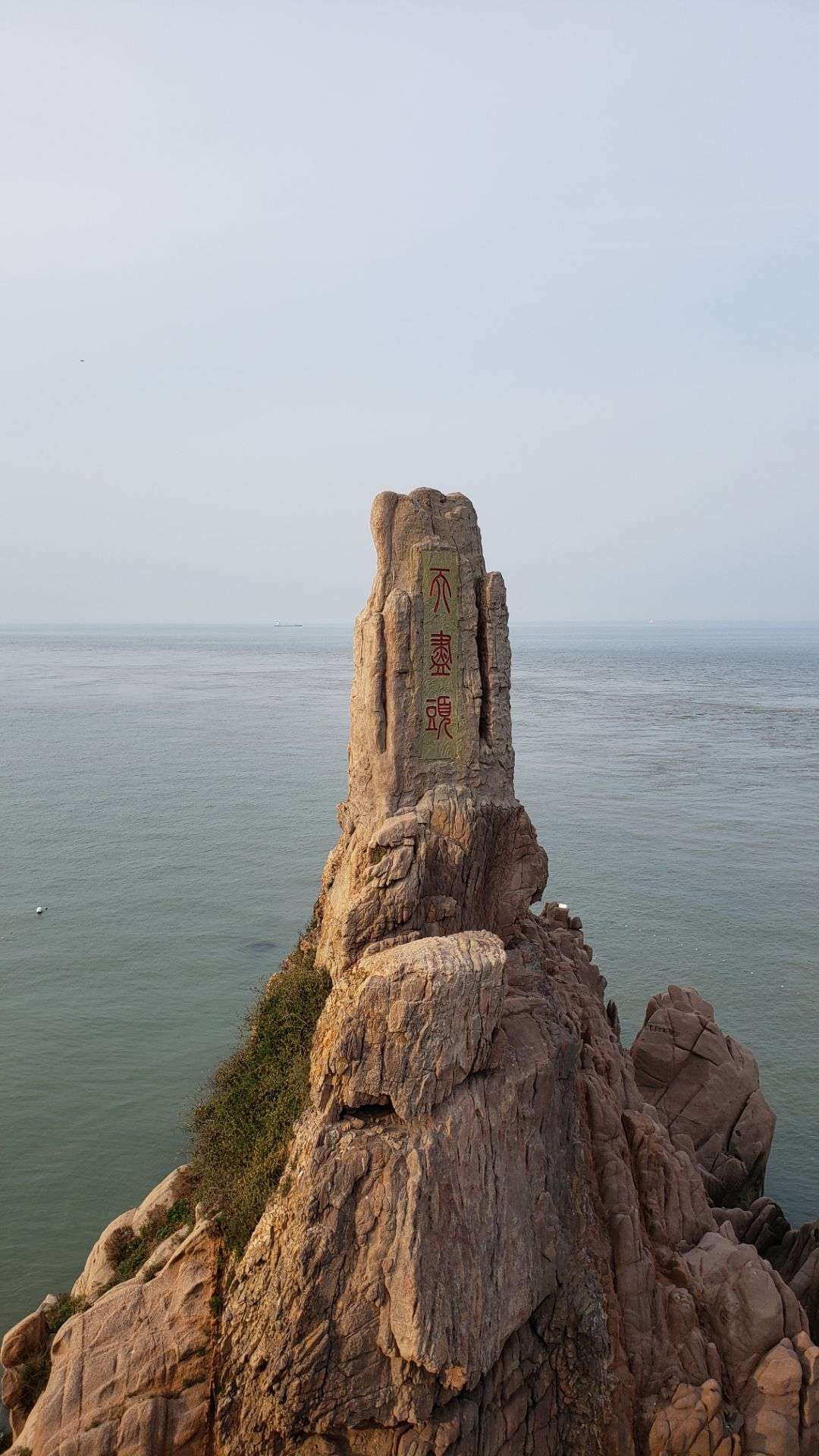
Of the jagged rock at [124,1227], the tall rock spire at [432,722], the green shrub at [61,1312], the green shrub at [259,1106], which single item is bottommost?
the green shrub at [61,1312]

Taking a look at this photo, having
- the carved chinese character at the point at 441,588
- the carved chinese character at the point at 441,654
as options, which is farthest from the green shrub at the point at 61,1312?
the carved chinese character at the point at 441,588

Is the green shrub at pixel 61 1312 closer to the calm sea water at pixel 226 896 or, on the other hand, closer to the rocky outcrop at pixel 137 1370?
the rocky outcrop at pixel 137 1370

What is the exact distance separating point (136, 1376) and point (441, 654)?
9.96 meters

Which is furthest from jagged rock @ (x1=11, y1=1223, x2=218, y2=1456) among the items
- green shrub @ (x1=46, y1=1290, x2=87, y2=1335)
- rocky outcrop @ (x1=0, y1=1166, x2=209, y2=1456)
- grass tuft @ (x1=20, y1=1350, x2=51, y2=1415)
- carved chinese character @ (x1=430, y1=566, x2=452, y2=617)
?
carved chinese character @ (x1=430, y1=566, x2=452, y2=617)

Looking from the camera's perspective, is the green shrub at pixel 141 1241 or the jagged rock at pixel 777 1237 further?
the jagged rock at pixel 777 1237

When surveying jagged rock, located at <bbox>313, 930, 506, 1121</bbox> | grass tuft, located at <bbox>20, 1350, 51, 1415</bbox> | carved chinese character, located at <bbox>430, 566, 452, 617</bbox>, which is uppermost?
carved chinese character, located at <bbox>430, 566, 452, 617</bbox>

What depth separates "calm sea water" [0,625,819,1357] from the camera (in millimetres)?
21266

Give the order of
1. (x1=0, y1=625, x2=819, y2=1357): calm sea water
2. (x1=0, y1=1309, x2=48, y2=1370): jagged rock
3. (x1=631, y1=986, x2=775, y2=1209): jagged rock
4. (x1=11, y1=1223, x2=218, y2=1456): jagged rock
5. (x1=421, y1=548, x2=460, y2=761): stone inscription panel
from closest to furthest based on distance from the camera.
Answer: (x1=11, y1=1223, x2=218, y2=1456): jagged rock → (x1=0, y1=1309, x2=48, y2=1370): jagged rock → (x1=421, y1=548, x2=460, y2=761): stone inscription panel → (x1=631, y1=986, x2=775, y2=1209): jagged rock → (x1=0, y1=625, x2=819, y2=1357): calm sea water

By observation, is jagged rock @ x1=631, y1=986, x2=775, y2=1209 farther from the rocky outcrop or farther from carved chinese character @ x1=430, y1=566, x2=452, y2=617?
carved chinese character @ x1=430, y1=566, x2=452, y2=617

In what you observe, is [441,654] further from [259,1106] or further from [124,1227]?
[124,1227]

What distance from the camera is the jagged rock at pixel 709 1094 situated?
18.5 m

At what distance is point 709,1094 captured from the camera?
1914 cm

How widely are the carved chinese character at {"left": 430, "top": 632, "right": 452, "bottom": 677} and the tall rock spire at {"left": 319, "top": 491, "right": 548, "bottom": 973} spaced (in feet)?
0.06

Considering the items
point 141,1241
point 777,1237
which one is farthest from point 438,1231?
point 777,1237
